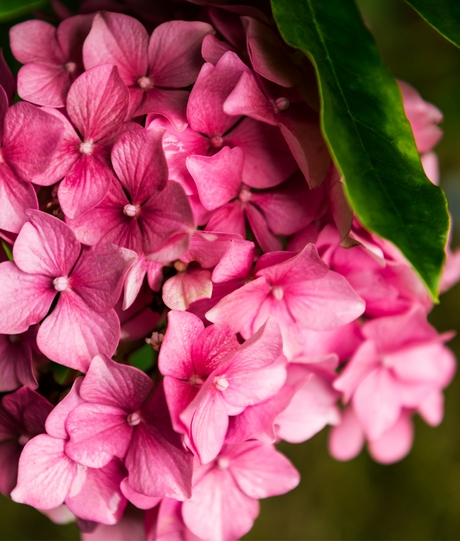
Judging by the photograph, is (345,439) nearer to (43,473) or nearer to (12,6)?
(43,473)

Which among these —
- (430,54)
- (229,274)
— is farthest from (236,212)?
(430,54)

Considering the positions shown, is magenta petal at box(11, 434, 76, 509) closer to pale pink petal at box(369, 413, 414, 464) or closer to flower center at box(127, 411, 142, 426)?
flower center at box(127, 411, 142, 426)

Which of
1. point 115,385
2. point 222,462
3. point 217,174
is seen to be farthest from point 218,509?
point 217,174

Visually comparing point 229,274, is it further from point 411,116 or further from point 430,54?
point 430,54

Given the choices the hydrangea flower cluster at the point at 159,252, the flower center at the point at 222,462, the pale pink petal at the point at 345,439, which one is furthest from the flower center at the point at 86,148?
the pale pink petal at the point at 345,439

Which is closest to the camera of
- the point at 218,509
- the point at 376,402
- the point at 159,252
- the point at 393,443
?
the point at 159,252

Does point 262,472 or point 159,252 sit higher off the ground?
point 159,252
